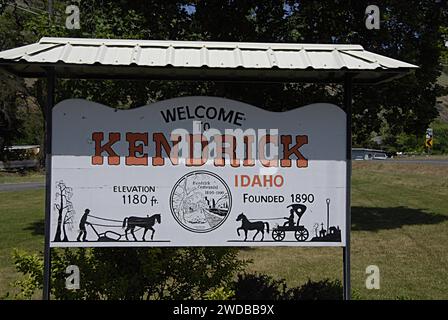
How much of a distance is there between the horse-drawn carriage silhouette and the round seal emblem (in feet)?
1.60

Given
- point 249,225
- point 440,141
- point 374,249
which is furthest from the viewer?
point 440,141

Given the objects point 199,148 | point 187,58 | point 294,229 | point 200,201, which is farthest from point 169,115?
point 294,229

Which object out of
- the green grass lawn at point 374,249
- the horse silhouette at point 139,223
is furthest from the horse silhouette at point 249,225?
the green grass lawn at point 374,249

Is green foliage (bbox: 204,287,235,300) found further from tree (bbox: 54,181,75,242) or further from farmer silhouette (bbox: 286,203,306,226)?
tree (bbox: 54,181,75,242)

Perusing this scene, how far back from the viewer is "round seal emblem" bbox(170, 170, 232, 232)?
205 inches

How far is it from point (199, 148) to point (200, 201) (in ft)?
1.58

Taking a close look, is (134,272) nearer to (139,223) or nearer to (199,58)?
(139,223)

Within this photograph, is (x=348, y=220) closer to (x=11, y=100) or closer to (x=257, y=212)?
(x=257, y=212)

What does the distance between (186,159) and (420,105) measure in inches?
496

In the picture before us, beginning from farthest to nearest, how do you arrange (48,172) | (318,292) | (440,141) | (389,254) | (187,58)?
(440,141) < (389,254) < (318,292) < (48,172) < (187,58)

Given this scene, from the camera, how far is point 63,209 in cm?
513

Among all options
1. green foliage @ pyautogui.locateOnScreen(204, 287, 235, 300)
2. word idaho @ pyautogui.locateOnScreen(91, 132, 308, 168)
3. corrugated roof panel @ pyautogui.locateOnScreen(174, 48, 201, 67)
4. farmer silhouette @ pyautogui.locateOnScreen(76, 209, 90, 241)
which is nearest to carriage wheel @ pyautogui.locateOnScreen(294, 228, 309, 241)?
word idaho @ pyautogui.locateOnScreen(91, 132, 308, 168)

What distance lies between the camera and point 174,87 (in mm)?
11500
